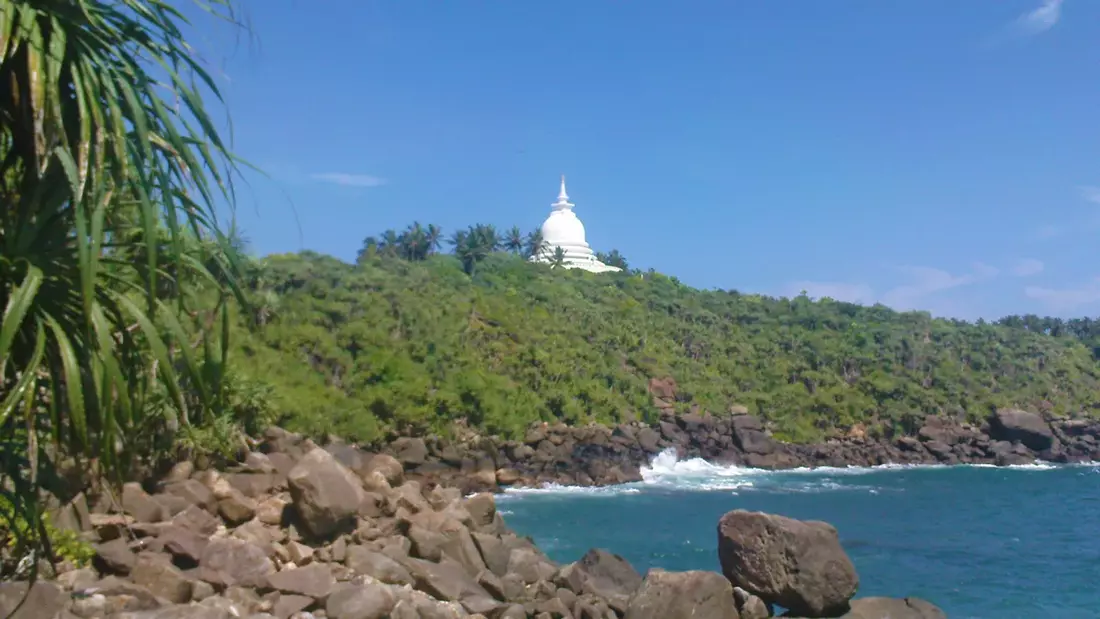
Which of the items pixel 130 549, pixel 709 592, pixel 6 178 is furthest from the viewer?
Answer: pixel 709 592

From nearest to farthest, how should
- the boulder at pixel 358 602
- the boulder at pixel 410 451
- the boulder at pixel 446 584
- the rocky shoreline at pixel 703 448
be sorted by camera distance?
the boulder at pixel 358 602 → the boulder at pixel 446 584 → the boulder at pixel 410 451 → the rocky shoreline at pixel 703 448

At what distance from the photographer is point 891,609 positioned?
1229 cm

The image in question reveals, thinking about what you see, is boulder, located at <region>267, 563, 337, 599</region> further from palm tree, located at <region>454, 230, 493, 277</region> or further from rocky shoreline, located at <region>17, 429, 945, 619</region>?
palm tree, located at <region>454, 230, 493, 277</region>

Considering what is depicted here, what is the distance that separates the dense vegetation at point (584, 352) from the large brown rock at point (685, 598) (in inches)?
648

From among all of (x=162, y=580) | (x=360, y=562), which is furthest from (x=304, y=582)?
(x=162, y=580)

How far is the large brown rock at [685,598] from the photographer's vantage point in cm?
1173

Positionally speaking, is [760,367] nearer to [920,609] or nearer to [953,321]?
[953,321]

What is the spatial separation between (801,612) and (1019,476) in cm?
3571

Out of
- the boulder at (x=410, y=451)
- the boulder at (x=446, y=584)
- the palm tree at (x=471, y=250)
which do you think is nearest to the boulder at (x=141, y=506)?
the boulder at (x=446, y=584)

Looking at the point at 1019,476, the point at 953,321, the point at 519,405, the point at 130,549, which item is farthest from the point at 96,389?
the point at 953,321

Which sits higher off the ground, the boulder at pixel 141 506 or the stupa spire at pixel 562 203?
the stupa spire at pixel 562 203

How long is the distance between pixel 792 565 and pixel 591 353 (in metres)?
34.9

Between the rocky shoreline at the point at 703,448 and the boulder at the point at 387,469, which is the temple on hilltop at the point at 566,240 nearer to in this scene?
the rocky shoreline at the point at 703,448

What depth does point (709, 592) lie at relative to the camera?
38.9 feet
